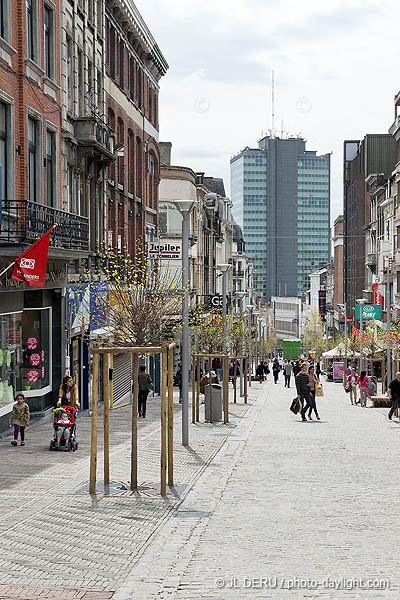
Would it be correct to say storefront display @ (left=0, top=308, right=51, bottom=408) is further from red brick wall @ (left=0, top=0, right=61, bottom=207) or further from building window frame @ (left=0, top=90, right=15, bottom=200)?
red brick wall @ (left=0, top=0, right=61, bottom=207)

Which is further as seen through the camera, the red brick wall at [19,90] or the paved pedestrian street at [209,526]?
the red brick wall at [19,90]

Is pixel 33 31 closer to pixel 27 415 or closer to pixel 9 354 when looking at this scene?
pixel 9 354

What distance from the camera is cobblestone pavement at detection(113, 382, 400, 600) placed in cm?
933

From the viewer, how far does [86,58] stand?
105ft

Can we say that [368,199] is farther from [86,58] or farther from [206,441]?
[206,441]

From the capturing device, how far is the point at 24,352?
25.3 metres

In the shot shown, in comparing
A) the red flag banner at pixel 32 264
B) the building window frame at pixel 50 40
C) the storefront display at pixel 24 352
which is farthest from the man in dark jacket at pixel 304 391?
the red flag banner at pixel 32 264

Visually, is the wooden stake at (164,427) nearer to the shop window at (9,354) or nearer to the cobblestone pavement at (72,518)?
the cobblestone pavement at (72,518)

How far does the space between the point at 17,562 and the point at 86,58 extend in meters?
24.4

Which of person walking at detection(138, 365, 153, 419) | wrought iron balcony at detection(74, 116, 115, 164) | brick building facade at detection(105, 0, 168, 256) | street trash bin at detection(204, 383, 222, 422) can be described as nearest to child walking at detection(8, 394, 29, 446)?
person walking at detection(138, 365, 153, 419)

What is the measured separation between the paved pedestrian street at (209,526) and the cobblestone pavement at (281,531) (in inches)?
0.6

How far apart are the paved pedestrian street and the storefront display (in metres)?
2.83

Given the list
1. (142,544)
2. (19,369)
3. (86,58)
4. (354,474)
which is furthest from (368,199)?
(142,544)

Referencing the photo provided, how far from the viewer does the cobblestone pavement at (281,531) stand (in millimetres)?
9328
